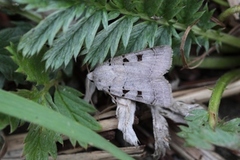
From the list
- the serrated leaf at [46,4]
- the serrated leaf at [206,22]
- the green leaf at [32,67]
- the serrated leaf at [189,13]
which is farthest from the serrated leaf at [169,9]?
the green leaf at [32,67]

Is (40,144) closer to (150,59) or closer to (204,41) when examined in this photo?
(150,59)

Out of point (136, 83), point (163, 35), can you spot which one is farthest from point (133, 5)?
point (136, 83)

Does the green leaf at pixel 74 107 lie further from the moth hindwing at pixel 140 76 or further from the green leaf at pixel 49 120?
the green leaf at pixel 49 120

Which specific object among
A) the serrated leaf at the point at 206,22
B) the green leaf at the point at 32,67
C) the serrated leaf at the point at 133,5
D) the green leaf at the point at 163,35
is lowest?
the green leaf at the point at 32,67

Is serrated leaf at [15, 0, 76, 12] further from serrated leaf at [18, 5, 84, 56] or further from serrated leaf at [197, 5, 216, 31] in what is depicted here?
serrated leaf at [197, 5, 216, 31]

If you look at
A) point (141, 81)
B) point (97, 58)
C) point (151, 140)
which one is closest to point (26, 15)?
point (97, 58)

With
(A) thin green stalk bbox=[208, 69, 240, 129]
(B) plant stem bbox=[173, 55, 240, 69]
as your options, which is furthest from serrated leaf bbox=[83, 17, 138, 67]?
(B) plant stem bbox=[173, 55, 240, 69]

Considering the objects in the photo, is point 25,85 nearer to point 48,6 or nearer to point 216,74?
point 48,6
